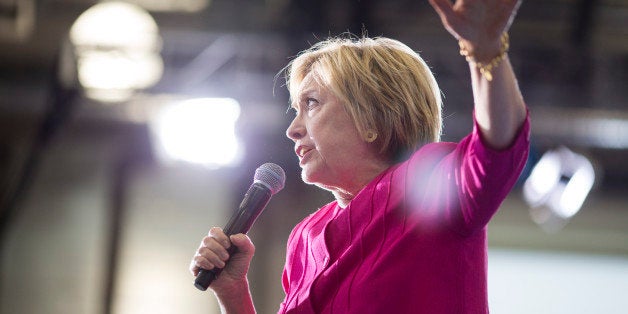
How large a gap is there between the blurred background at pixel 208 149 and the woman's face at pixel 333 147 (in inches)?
142

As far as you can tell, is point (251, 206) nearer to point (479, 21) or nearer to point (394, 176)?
point (394, 176)

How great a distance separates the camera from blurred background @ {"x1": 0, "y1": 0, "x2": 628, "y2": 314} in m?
5.46

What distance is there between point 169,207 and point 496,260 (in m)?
2.49

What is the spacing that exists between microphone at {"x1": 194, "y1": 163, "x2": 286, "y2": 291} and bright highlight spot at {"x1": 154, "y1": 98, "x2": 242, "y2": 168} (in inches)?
151

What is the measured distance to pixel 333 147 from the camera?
1.50 metres

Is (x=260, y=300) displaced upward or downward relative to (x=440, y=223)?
downward

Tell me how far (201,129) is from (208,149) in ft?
0.58

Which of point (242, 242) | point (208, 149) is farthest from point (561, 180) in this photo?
point (242, 242)

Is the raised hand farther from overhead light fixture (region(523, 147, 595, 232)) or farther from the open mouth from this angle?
overhead light fixture (region(523, 147, 595, 232))

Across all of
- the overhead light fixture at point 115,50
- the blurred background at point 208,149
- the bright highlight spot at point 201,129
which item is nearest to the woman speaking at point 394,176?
the overhead light fixture at point 115,50

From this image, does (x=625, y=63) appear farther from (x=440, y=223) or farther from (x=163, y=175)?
(x=440, y=223)

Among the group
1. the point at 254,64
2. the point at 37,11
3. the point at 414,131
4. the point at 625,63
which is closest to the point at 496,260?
the point at 625,63

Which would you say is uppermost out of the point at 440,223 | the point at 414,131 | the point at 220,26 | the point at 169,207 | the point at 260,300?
the point at 220,26

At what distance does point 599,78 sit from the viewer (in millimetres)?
5461
